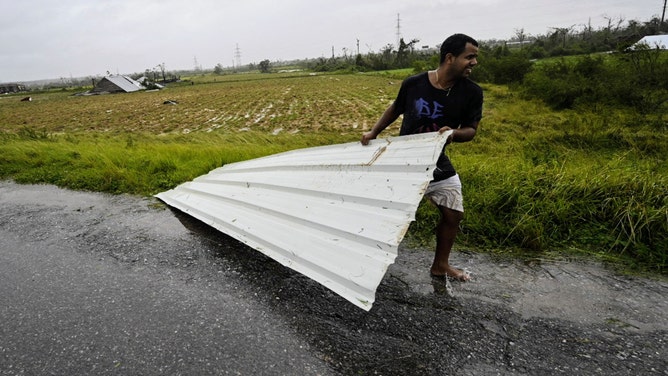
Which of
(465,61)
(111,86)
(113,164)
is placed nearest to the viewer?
(465,61)

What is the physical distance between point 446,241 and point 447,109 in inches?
36.0

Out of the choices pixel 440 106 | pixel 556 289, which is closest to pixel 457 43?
pixel 440 106

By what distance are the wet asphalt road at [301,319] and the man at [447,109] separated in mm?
490

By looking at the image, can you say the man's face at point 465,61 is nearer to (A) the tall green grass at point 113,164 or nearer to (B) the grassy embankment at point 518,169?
(B) the grassy embankment at point 518,169

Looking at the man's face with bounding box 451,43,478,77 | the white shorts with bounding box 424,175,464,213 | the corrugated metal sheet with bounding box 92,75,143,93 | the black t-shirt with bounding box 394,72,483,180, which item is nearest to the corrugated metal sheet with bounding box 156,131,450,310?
the black t-shirt with bounding box 394,72,483,180

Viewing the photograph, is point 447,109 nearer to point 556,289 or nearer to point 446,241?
point 446,241

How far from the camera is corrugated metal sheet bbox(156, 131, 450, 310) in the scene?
2.25 metres

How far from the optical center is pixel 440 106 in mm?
2473

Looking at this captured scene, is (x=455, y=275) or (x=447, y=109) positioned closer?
(x=447, y=109)

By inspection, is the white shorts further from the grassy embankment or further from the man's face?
the grassy embankment

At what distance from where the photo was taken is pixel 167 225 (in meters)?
3.94

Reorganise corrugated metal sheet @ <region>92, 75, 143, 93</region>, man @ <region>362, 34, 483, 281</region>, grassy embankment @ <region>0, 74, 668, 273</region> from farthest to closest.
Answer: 1. corrugated metal sheet @ <region>92, 75, 143, 93</region>
2. grassy embankment @ <region>0, 74, 668, 273</region>
3. man @ <region>362, 34, 483, 281</region>

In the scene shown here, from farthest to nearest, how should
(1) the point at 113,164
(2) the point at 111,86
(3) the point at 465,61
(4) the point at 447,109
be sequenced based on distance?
(2) the point at 111,86, (1) the point at 113,164, (4) the point at 447,109, (3) the point at 465,61

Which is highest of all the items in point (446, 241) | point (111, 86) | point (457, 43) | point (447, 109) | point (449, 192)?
point (111, 86)
